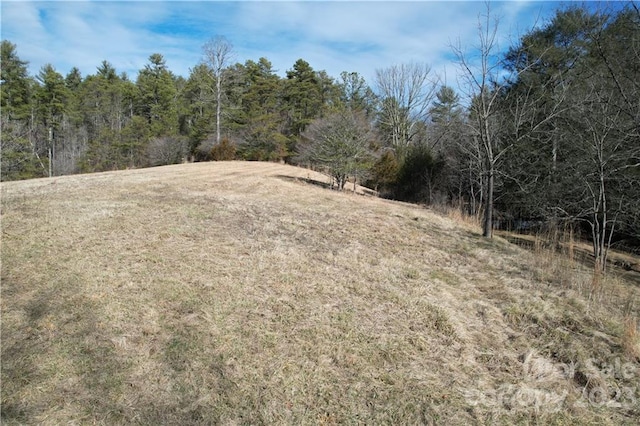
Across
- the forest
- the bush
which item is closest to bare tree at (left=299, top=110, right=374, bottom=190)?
the forest

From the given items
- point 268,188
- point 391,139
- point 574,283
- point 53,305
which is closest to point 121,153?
point 391,139

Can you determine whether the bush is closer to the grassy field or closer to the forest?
the forest

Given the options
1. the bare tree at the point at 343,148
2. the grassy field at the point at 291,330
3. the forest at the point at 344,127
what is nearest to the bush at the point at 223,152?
the forest at the point at 344,127

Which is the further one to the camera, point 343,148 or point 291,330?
point 343,148

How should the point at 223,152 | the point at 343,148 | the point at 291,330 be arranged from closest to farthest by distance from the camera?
the point at 291,330 → the point at 343,148 → the point at 223,152

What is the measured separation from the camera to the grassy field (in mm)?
2723

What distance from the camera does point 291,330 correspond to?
356 centimetres

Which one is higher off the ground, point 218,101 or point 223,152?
point 218,101

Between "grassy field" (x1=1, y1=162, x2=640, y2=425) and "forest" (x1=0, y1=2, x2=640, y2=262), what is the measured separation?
164 inches

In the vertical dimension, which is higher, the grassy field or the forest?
the forest

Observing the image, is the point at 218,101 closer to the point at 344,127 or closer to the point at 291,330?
the point at 344,127

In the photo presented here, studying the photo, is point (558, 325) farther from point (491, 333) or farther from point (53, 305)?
point (53, 305)

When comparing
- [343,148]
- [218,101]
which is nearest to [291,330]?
[343,148]

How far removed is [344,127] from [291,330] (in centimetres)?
1019
